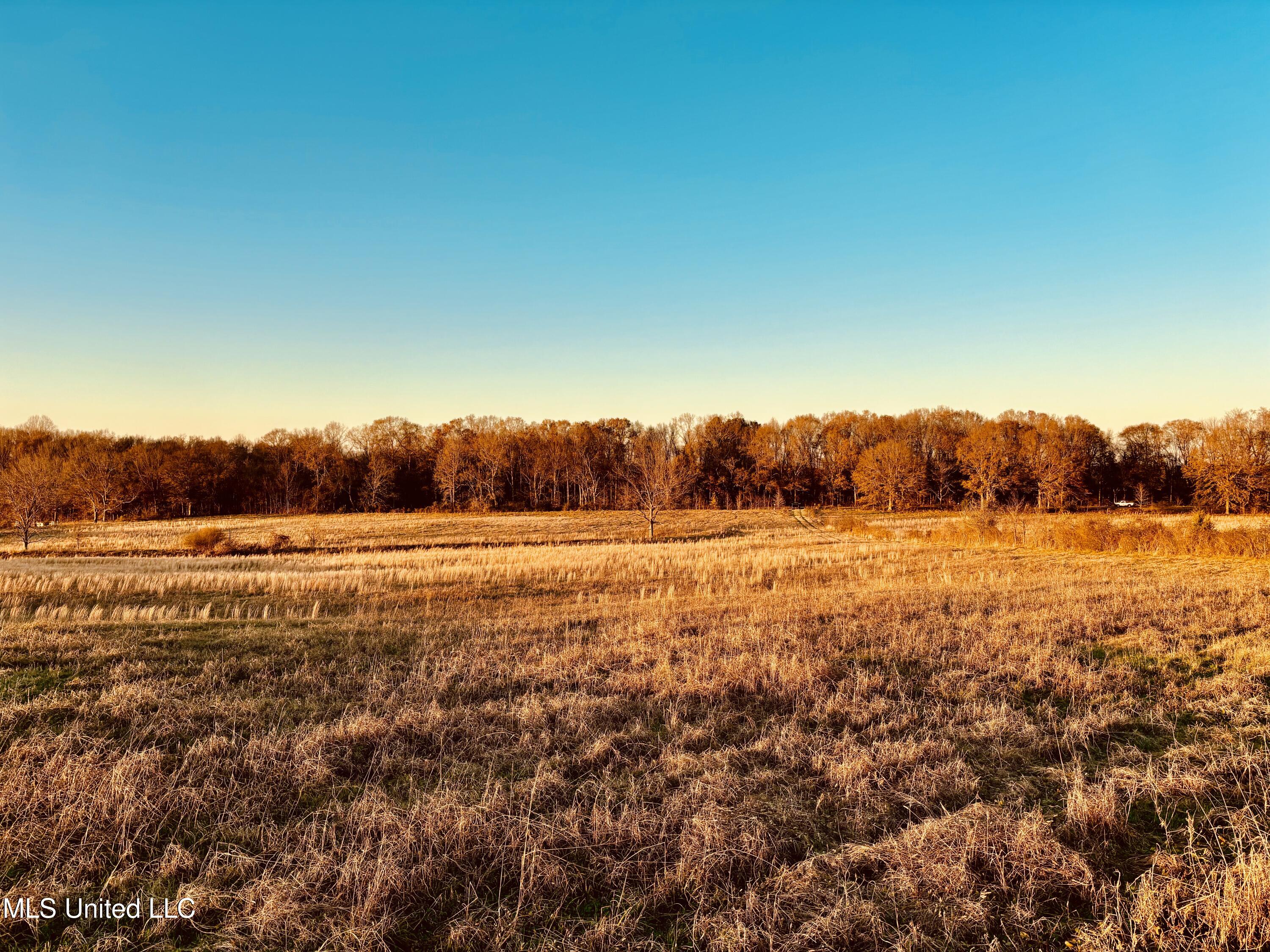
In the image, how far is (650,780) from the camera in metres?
5.50

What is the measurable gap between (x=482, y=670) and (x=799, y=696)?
16.0 ft

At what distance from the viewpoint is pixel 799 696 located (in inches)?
308

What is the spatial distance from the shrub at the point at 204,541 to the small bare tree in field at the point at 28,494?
10.6 meters

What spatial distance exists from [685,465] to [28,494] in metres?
63.6

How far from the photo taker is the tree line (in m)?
70.9

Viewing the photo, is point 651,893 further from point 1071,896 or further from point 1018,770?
point 1018,770

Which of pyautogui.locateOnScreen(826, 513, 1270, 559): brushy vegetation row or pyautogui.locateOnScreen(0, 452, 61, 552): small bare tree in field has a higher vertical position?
pyautogui.locateOnScreen(0, 452, 61, 552): small bare tree in field

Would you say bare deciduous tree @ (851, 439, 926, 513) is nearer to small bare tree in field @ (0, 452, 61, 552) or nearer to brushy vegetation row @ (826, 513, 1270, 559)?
brushy vegetation row @ (826, 513, 1270, 559)

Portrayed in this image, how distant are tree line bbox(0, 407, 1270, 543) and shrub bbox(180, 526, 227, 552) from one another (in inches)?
1331

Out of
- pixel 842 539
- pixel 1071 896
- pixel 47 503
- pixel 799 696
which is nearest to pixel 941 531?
pixel 842 539

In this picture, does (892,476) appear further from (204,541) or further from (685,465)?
(204,541)

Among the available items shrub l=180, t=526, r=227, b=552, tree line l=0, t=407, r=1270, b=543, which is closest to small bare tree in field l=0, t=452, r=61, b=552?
tree line l=0, t=407, r=1270, b=543

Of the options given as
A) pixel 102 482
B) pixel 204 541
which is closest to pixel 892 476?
pixel 204 541

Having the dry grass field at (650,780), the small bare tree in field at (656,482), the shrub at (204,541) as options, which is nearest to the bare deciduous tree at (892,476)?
the small bare tree in field at (656,482)
